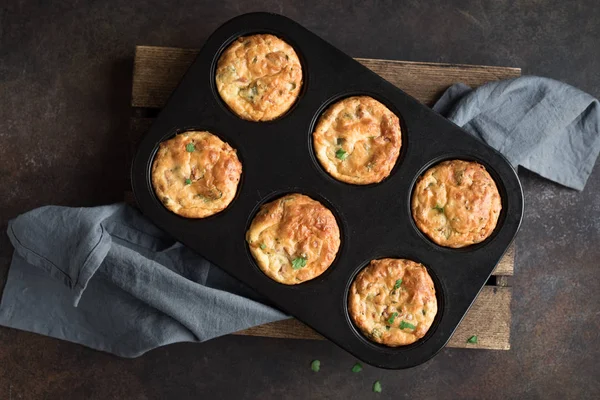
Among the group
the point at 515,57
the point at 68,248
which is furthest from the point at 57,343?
the point at 515,57

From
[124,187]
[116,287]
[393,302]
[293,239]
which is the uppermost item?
[293,239]

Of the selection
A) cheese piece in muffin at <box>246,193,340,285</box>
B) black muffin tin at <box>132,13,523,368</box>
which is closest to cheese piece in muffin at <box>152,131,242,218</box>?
black muffin tin at <box>132,13,523,368</box>

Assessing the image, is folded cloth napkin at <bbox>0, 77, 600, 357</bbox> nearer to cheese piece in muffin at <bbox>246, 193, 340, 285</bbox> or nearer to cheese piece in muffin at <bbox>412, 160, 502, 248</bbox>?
cheese piece in muffin at <bbox>246, 193, 340, 285</bbox>

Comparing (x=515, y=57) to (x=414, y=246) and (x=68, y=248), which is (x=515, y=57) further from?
(x=68, y=248)

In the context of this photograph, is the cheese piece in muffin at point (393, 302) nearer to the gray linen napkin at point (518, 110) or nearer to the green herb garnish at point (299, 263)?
the green herb garnish at point (299, 263)

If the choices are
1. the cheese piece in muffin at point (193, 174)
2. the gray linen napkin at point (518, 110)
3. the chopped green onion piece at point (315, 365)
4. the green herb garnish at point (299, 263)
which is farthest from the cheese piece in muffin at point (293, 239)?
the gray linen napkin at point (518, 110)

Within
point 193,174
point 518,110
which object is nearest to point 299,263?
point 193,174

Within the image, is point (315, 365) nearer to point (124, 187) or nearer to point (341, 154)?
point (341, 154)
